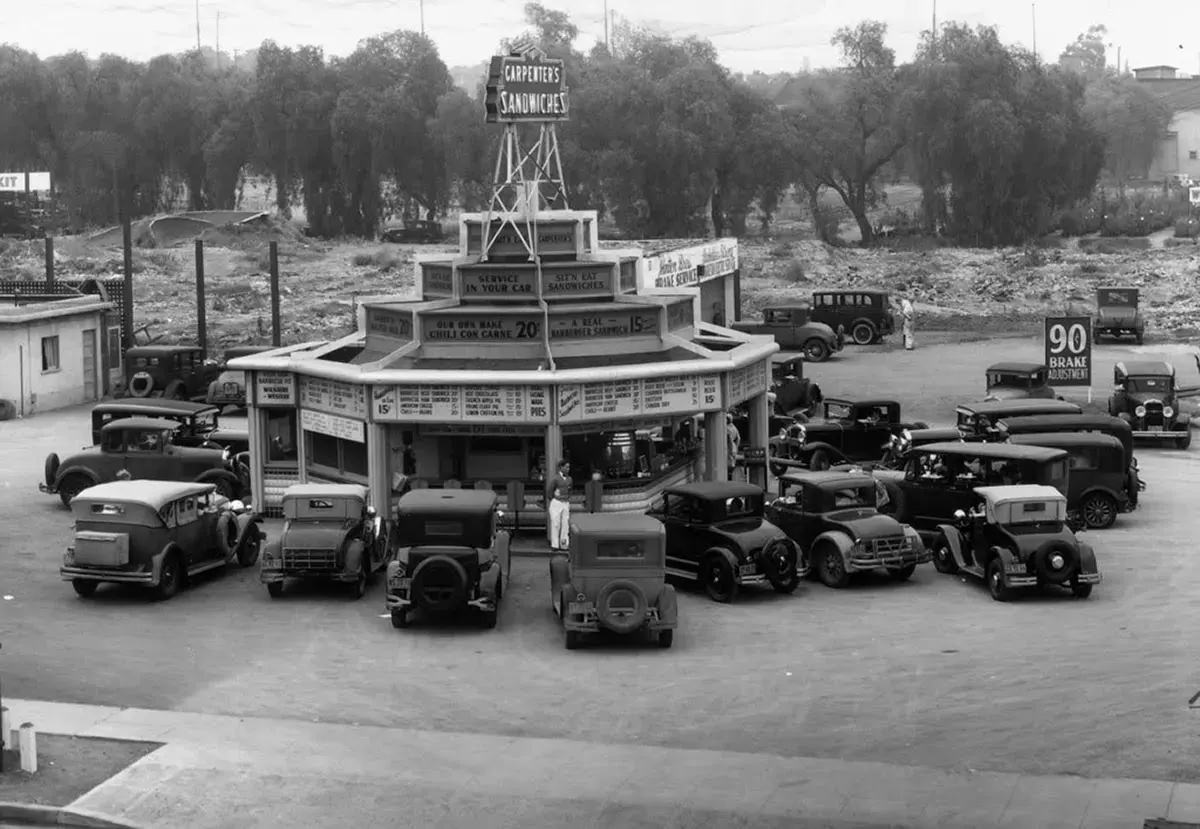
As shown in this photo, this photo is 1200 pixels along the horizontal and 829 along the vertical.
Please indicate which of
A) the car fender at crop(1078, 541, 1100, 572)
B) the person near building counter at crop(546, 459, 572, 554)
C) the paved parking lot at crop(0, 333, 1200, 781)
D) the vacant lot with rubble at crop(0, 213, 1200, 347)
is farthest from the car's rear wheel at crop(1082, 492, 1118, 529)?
the vacant lot with rubble at crop(0, 213, 1200, 347)

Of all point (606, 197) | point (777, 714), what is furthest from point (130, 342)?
point (606, 197)

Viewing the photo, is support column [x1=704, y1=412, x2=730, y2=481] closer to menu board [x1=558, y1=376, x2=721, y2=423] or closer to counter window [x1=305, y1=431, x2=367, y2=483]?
menu board [x1=558, y1=376, x2=721, y2=423]

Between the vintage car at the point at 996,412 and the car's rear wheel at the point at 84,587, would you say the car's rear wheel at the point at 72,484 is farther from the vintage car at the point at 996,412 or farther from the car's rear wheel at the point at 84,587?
the vintage car at the point at 996,412

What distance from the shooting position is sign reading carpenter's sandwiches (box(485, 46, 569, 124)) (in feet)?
112

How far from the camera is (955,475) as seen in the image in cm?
3034

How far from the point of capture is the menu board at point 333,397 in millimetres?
31375

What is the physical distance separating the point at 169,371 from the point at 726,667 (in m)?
31.0

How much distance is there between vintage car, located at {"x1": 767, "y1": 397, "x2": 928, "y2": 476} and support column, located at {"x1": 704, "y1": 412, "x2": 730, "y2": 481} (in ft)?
19.1

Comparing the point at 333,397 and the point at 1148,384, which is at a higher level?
the point at 333,397

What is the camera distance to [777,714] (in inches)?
837

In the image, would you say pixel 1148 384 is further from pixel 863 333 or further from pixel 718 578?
pixel 863 333

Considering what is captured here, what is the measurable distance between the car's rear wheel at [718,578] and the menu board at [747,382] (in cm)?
581

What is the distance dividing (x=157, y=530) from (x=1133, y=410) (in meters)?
24.5

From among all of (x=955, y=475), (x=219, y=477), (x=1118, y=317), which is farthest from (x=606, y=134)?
(x=955, y=475)
